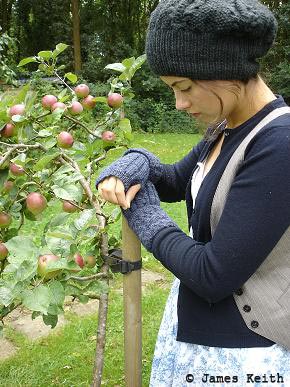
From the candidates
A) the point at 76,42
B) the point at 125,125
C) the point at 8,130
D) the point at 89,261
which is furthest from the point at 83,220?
the point at 76,42

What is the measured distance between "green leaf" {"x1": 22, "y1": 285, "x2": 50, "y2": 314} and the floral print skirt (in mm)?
339

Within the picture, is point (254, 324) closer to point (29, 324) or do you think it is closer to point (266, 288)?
point (266, 288)

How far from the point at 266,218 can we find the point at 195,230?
0.79 ft

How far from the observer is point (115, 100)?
4.99ft

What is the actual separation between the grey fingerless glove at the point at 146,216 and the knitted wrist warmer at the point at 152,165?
13cm

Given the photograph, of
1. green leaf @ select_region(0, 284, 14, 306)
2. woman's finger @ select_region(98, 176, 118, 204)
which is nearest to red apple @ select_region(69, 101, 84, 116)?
woman's finger @ select_region(98, 176, 118, 204)

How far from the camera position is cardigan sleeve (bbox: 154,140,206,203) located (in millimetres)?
1407

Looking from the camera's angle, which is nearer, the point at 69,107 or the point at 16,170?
the point at 16,170

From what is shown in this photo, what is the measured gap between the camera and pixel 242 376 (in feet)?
3.69

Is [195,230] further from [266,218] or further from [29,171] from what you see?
[29,171]

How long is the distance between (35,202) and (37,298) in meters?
0.34

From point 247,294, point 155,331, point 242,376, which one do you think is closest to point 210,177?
point 247,294

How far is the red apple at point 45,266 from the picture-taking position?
41.5 inches

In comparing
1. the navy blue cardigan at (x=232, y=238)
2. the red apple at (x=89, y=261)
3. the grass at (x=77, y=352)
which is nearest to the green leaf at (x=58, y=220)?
the red apple at (x=89, y=261)
